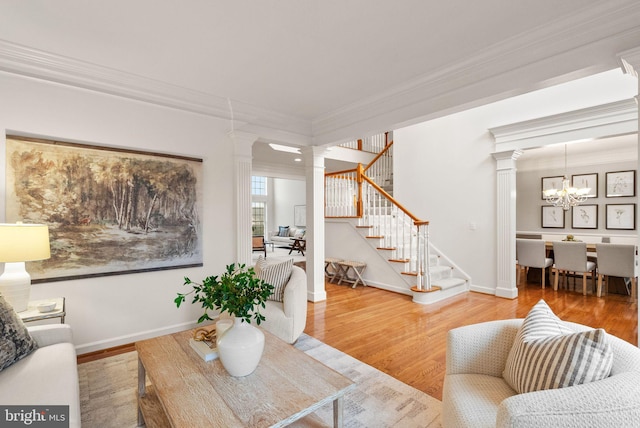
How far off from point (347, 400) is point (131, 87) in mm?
3366

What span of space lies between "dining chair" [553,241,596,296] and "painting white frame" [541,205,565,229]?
215cm

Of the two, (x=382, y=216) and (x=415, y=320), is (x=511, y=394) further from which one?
(x=382, y=216)

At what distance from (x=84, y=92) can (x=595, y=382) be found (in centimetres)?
399

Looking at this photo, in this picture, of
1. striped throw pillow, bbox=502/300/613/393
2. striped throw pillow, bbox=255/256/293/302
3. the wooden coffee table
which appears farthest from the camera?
striped throw pillow, bbox=255/256/293/302

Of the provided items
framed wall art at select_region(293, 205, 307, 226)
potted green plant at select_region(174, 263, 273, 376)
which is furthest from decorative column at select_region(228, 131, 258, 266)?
framed wall art at select_region(293, 205, 307, 226)

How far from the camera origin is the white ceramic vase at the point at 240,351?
1.58 m

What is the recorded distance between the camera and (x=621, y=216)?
243 inches

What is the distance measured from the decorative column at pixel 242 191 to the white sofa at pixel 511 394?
2733 mm

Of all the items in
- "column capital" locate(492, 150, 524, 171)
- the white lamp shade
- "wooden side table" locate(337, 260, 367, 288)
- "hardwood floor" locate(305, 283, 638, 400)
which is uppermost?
"column capital" locate(492, 150, 524, 171)

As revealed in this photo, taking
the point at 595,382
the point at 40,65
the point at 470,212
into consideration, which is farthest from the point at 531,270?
the point at 40,65

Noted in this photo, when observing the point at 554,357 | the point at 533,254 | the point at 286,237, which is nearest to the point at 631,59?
the point at 554,357

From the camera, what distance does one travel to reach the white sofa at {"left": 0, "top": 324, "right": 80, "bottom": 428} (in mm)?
1399

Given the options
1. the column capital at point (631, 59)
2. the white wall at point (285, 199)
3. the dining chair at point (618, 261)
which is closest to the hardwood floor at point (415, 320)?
the dining chair at point (618, 261)

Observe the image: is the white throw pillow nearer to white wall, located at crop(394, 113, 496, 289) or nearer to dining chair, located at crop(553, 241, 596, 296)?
white wall, located at crop(394, 113, 496, 289)
